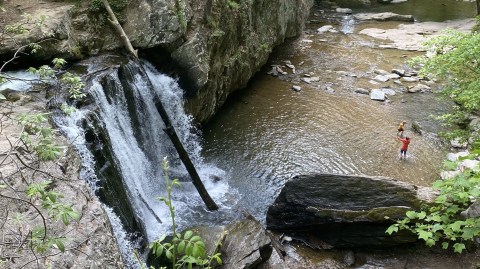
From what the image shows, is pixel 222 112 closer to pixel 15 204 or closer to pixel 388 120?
pixel 388 120

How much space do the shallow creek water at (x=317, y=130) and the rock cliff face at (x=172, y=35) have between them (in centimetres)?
129

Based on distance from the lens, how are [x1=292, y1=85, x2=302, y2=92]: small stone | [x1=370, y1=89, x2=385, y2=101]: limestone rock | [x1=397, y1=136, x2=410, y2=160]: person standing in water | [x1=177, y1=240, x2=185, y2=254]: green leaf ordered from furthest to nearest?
[x1=292, y1=85, x2=302, y2=92]: small stone, [x1=370, y1=89, x2=385, y2=101]: limestone rock, [x1=397, y1=136, x2=410, y2=160]: person standing in water, [x1=177, y1=240, x2=185, y2=254]: green leaf

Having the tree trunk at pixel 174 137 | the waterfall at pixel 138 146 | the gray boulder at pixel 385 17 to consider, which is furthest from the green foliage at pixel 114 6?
the gray boulder at pixel 385 17

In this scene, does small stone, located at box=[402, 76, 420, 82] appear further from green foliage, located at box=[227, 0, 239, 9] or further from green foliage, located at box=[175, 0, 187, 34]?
green foliage, located at box=[175, 0, 187, 34]

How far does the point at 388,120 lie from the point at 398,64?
5.69 m

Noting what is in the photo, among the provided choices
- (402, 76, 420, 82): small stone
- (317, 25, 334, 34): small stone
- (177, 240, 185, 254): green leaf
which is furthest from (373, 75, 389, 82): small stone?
Result: (177, 240, 185, 254): green leaf

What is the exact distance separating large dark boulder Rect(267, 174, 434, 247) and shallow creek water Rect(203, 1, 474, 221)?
1069mm

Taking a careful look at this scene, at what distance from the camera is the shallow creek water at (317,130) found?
1052cm

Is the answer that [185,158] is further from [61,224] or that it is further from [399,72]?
[399,72]

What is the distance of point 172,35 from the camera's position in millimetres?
9820

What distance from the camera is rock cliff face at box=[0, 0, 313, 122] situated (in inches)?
352

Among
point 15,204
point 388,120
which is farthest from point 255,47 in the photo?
point 15,204

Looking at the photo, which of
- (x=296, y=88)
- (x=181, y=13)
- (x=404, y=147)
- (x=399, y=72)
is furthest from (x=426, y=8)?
(x=181, y=13)

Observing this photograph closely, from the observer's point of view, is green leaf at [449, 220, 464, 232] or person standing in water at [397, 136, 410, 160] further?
person standing in water at [397, 136, 410, 160]
